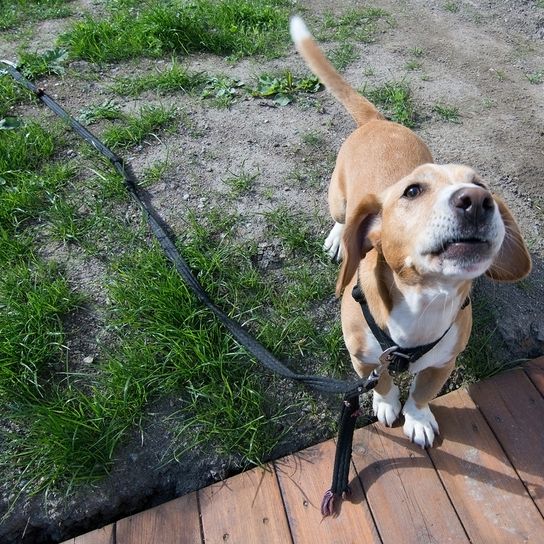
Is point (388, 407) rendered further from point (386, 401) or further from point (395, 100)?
point (395, 100)

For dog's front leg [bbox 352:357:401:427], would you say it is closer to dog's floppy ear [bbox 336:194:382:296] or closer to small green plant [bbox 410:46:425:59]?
dog's floppy ear [bbox 336:194:382:296]

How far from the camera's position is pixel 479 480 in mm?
2062

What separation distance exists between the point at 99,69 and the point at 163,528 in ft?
12.8

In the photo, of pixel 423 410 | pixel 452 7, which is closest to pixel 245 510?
pixel 423 410

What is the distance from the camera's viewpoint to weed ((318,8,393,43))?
465cm

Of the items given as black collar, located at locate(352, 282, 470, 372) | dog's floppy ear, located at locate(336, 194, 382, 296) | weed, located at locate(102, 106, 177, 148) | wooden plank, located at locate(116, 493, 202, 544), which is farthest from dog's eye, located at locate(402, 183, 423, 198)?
weed, located at locate(102, 106, 177, 148)

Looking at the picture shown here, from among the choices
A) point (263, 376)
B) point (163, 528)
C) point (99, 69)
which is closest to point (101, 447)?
point (163, 528)

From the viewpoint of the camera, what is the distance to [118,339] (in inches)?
99.3

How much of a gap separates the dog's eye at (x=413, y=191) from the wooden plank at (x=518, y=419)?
121cm

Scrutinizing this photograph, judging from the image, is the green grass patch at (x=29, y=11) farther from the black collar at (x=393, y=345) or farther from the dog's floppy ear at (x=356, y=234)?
the black collar at (x=393, y=345)

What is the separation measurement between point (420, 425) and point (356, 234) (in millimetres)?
989

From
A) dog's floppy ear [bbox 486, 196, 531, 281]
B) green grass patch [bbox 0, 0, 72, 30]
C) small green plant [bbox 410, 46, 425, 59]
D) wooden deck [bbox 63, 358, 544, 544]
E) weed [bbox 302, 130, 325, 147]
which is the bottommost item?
wooden deck [bbox 63, 358, 544, 544]

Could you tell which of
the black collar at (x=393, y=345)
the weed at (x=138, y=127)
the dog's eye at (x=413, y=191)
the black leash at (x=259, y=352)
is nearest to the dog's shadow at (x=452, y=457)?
the black leash at (x=259, y=352)

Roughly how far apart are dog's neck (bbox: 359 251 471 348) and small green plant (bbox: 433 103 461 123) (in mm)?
2355
